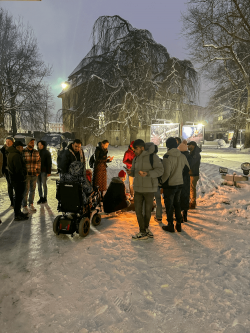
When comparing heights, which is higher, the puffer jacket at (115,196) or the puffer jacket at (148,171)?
the puffer jacket at (148,171)

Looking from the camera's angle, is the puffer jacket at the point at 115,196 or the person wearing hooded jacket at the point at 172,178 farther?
the puffer jacket at the point at 115,196

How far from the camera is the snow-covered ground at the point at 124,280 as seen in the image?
8.50 feet

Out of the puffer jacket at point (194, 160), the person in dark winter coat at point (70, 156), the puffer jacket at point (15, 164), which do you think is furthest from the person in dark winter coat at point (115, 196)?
the puffer jacket at point (15, 164)

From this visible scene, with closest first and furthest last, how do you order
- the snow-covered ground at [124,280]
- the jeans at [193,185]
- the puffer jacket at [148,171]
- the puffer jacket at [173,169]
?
the snow-covered ground at [124,280]
the puffer jacket at [148,171]
the puffer jacket at [173,169]
the jeans at [193,185]

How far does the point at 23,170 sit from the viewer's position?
550cm

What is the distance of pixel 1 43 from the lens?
24172mm

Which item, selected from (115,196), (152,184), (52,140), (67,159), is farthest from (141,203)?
(52,140)

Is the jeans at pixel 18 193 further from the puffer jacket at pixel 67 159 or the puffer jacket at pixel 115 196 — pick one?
the puffer jacket at pixel 115 196

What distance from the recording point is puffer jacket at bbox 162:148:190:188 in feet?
15.9

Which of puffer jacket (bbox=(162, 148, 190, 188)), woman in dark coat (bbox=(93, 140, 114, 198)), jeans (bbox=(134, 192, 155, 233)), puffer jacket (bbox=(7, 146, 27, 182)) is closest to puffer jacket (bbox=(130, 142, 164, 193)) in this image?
jeans (bbox=(134, 192, 155, 233))

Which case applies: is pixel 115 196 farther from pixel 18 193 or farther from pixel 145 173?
pixel 18 193

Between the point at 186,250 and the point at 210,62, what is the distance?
66.6ft

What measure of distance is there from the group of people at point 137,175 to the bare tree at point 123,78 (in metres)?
15.3

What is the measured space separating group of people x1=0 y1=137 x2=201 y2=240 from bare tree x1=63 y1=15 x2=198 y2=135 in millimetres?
15329
